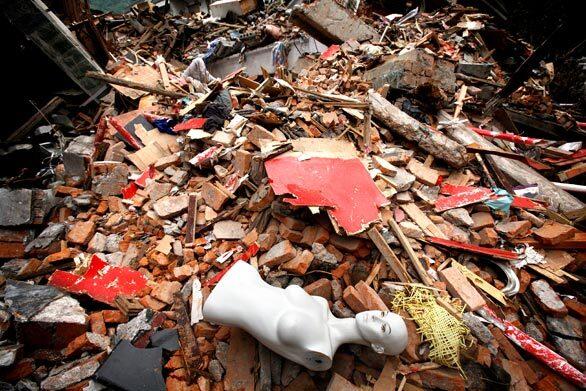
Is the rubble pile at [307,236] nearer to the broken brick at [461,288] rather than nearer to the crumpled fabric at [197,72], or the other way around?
the broken brick at [461,288]

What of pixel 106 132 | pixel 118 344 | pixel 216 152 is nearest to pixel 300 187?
pixel 216 152

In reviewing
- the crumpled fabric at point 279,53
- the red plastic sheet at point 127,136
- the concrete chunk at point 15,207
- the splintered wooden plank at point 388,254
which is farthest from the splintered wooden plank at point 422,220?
the crumpled fabric at point 279,53

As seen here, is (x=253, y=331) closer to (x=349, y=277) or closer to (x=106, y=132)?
(x=349, y=277)

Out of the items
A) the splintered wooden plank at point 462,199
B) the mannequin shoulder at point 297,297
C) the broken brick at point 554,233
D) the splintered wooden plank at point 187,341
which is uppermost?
the mannequin shoulder at point 297,297

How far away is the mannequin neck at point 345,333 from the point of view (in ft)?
6.29

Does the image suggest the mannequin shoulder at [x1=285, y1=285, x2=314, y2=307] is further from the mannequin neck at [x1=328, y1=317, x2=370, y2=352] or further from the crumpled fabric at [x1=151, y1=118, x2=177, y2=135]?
the crumpled fabric at [x1=151, y1=118, x2=177, y2=135]

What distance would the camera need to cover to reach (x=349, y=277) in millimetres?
2594

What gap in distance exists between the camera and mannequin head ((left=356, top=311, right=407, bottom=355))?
5.90ft

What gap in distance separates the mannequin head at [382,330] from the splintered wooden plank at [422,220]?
1.43 meters

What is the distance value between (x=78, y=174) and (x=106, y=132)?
46.6 inches

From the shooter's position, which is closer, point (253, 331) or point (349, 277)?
point (253, 331)

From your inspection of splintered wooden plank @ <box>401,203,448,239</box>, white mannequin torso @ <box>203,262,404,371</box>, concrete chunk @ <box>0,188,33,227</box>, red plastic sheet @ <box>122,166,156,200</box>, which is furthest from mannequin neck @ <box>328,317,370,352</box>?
concrete chunk @ <box>0,188,33,227</box>

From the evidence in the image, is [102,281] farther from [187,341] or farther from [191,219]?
[187,341]

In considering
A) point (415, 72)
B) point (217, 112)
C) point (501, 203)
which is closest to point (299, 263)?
point (501, 203)
